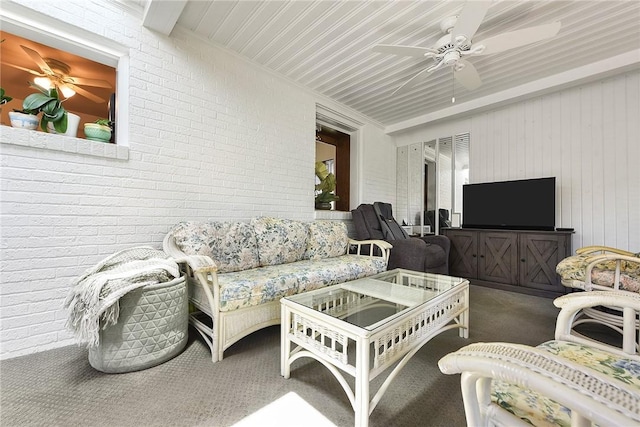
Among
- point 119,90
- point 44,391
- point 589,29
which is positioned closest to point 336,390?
point 44,391

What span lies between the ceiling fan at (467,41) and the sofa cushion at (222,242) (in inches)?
75.6

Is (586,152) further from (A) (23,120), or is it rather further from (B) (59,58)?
(B) (59,58)

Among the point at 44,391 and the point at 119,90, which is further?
the point at 119,90

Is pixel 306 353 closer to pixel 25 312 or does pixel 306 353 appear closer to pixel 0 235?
pixel 25 312

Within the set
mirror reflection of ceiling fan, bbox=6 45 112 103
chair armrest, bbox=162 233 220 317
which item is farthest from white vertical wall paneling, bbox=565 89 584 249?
mirror reflection of ceiling fan, bbox=6 45 112 103

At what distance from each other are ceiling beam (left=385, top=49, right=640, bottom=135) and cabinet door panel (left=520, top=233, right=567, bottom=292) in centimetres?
173

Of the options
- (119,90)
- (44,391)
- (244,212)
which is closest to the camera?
(44,391)

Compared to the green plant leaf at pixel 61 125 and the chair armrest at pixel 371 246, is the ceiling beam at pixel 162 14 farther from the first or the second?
the chair armrest at pixel 371 246

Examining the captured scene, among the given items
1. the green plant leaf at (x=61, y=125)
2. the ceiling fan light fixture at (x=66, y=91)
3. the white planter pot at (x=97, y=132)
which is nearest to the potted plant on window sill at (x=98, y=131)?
the white planter pot at (x=97, y=132)

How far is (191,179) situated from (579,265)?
3230 millimetres

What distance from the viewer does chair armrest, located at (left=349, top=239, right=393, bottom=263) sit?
278cm

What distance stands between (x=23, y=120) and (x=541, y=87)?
15.8 ft

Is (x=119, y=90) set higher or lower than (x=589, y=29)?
lower

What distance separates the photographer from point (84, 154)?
178 centimetres
